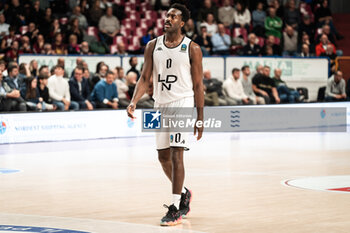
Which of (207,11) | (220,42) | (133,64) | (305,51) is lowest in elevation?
(133,64)

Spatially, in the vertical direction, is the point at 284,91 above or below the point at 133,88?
below

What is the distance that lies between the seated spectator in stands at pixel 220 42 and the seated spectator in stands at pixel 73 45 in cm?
481

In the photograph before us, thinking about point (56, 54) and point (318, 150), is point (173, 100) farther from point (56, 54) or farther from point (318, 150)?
point (56, 54)

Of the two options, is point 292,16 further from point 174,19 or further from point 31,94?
point 174,19

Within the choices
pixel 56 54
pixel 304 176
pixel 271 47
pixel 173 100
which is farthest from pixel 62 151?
pixel 271 47

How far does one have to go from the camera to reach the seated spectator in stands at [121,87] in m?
19.6

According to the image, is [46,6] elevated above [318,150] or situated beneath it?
elevated above

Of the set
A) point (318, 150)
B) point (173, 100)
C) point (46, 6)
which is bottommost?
point (318, 150)

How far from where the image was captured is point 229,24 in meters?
25.6

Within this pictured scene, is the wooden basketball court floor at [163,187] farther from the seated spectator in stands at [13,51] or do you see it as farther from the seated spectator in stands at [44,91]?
the seated spectator in stands at [13,51]

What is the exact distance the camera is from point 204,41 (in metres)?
23.5

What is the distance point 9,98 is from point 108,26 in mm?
6548

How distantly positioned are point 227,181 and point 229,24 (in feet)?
49.8

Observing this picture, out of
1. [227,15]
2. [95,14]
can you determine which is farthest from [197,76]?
[227,15]
